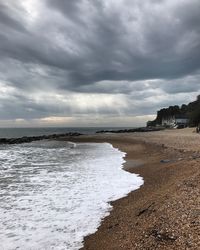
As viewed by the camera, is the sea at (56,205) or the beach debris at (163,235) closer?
the beach debris at (163,235)

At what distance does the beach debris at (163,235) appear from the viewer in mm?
7183

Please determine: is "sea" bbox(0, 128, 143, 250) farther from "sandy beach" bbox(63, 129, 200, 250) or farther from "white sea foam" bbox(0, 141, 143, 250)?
"sandy beach" bbox(63, 129, 200, 250)

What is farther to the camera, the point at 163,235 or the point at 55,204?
the point at 55,204

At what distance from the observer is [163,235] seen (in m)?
7.42

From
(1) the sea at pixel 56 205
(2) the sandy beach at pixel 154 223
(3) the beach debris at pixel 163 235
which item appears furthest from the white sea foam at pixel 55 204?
(3) the beach debris at pixel 163 235

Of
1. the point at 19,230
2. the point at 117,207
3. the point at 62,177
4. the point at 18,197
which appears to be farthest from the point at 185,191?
the point at 62,177

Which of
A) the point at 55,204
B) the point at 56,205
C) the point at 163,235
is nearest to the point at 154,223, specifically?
the point at 163,235

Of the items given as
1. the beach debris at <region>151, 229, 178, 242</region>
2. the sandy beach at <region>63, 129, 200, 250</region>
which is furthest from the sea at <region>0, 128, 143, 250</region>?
the beach debris at <region>151, 229, 178, 242</region>

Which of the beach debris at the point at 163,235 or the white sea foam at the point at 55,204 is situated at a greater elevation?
the beach debris at the point at 163,235

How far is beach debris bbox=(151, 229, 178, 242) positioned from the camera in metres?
7.18

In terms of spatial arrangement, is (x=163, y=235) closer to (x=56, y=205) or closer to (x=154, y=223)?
(x=154, y=223)

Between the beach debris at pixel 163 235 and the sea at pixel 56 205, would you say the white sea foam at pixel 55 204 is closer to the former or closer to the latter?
the sea at pixel 56 205

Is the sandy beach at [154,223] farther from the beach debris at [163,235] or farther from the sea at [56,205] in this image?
the sea at [56,205]

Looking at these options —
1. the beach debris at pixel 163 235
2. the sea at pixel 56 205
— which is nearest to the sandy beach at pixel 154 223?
the beach debris at pixel 163 235
